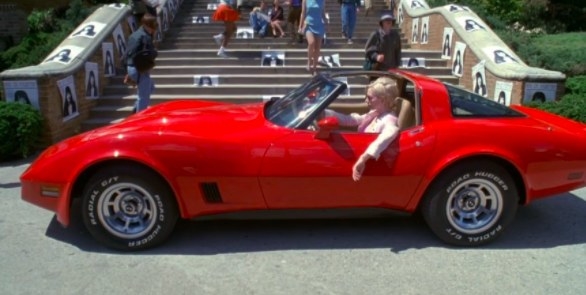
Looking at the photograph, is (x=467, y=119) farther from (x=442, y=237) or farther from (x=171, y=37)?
(x=171, y=37)

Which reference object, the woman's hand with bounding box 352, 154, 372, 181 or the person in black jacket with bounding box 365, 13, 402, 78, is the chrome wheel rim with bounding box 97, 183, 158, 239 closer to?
the woman's hand with bounding box 352, 154, 372, 181

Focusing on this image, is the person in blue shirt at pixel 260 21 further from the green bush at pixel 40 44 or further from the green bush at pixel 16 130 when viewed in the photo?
the green bush at pixel 16 130

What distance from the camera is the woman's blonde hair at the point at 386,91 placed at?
14.1 ft

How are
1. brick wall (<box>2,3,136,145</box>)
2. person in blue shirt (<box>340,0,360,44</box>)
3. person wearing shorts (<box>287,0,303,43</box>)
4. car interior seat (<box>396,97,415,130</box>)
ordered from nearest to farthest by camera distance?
car interior seat (<box>396,97,415,130</box>), brick wall (<box>2,3,136,145</box>), person in blue shirt (<box>340,0,360,44</box>), person wearing shorts (<box>287,0,303,43</box>)

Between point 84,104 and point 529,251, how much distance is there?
260 inches

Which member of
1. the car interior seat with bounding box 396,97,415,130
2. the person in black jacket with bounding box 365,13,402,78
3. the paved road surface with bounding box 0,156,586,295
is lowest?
the paved road surface with bounding box 0,156,586,295

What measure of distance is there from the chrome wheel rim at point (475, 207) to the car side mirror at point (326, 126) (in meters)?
1.03

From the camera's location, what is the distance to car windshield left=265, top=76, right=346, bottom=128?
4207 millimetres

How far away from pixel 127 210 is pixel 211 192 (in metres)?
0.62

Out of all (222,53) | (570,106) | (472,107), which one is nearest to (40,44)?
(222,53)

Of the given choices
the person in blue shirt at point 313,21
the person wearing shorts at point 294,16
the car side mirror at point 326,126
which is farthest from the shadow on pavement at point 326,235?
the person wearing shorts at point 294,16

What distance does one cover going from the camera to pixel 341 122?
455cm

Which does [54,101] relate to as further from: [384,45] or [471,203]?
[471,203]

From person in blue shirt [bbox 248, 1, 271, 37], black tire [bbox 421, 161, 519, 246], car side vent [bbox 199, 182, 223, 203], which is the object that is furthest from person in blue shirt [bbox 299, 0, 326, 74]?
car side vent [bbox 199, 182, 223, 203]
